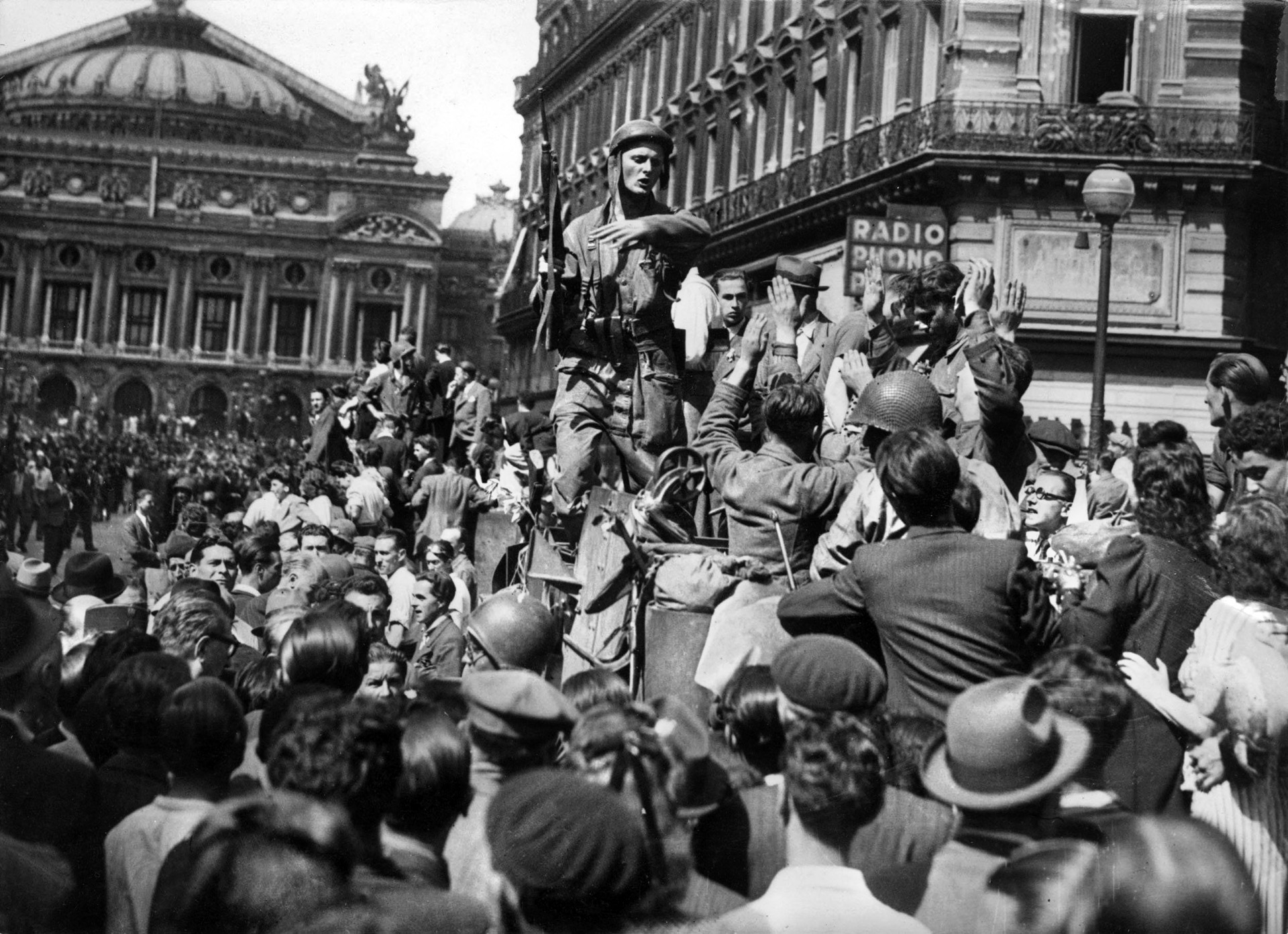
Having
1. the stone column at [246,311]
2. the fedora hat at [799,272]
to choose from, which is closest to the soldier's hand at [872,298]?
the fedora hat at [799,272]

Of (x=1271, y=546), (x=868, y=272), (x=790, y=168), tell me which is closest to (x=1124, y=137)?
(x=790, y=168)

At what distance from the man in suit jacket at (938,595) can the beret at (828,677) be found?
0.49 meters

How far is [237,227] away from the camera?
277ft

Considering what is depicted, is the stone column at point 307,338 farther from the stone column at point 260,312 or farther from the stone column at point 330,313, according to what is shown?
the stone column at point 260,312

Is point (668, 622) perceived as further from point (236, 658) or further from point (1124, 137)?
point (1124, 137)

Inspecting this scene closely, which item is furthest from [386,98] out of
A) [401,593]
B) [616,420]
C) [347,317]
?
[347,317]

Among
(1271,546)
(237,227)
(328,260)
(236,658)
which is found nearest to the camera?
(1271,546)

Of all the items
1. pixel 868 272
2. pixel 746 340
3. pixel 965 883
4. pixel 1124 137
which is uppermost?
pixel 1124 137

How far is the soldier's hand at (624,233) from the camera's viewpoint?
27.5ft

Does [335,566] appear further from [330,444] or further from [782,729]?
[330,444]

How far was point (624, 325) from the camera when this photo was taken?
8680 millimetres

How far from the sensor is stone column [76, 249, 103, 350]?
277 ft

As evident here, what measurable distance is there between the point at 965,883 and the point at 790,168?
2950 cm

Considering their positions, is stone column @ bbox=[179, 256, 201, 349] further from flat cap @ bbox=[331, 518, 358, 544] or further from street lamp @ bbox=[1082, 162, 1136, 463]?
flat cap @ bbox=[331, 518, 358, 544]
